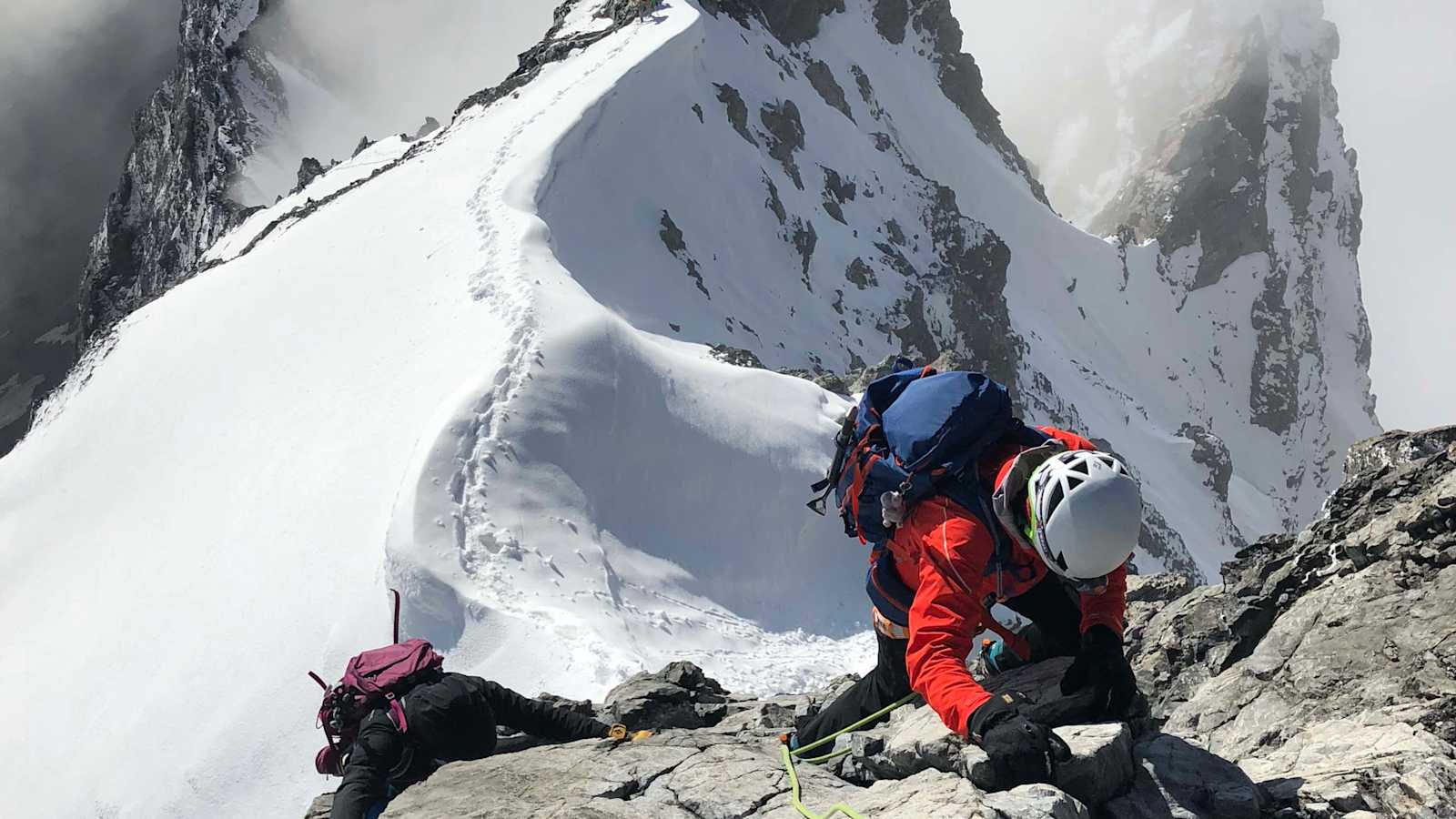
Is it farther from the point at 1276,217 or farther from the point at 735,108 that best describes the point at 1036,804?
the point at 1276,217

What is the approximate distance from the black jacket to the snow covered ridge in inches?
183

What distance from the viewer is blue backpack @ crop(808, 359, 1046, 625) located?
15.0 ft

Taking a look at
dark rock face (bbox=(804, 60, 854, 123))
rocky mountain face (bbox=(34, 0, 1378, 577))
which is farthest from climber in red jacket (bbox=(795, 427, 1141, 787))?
dark rock face (bbox=(804, 60, 854, 123))

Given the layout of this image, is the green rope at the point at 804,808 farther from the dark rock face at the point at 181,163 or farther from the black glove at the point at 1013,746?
the dark rock face at the point at 181,163

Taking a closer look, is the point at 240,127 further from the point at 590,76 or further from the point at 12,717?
the point at 12,717

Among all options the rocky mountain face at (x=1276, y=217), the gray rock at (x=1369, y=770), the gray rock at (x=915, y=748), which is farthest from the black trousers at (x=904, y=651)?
the rocky mountain face at (x=1276, y=217)

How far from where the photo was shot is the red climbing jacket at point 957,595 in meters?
4.04

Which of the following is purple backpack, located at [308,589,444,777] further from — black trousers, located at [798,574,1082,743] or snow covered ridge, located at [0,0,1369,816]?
snow covered ridge, located at [0,0,1369,816]

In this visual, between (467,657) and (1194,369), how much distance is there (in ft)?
289

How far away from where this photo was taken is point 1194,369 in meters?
87.9

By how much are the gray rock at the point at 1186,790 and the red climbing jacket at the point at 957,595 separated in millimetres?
557

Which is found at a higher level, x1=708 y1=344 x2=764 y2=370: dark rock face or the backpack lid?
x1=708 y1=344 x2=764 y2=370: dark rock face

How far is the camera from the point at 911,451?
184 inches

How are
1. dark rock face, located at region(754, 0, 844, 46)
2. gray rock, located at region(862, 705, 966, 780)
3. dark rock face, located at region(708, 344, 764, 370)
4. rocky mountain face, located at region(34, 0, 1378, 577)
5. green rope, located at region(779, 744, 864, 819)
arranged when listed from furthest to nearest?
dark rock face, located at region(754, 0, 844, 46) < rocky mountain face, located at region(34, 0, 1378, 577) < dark rock face, located at region(708, 344, 764, 370) < gray rock, located at region(862, 705, 966, 780) < green rope, located at region(779, 744, 864, 819)
